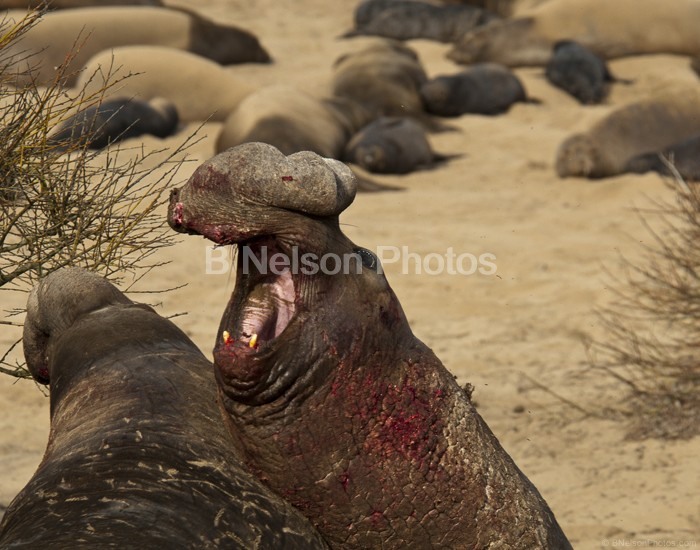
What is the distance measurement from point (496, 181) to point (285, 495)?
335 inches

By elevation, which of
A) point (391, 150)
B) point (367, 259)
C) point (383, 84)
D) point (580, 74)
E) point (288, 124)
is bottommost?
point (580, 74)

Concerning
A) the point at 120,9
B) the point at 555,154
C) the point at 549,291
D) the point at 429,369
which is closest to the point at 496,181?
the point at 555,154

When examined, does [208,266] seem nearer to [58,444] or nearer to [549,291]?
[549,291]

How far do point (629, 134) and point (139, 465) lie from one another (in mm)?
9484

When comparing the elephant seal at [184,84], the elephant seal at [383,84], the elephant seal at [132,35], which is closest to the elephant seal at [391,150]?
the elephant seal at [383,84]

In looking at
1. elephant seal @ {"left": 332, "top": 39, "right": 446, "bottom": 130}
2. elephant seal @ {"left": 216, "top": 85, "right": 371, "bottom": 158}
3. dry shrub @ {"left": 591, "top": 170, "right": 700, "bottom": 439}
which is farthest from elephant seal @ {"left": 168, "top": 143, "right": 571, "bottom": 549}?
elephant seal @ {"left": 332, "top": 39, "right": 446, "bottom": 130}

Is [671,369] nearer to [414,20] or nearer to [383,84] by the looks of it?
[383,84]

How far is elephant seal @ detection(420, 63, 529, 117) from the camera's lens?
13070 mm

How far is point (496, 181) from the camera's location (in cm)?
1034

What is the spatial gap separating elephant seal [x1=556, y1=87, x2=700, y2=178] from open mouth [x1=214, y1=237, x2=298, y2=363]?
8.67 metres

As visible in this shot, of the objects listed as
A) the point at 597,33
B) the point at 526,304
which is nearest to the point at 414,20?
the point at 597,33

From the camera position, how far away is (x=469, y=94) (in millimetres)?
13125

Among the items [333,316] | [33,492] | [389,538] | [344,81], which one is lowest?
[344,81]

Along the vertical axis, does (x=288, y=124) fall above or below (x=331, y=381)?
below
